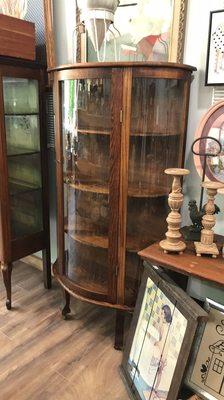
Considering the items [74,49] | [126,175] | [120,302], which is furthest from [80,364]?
[74,49]

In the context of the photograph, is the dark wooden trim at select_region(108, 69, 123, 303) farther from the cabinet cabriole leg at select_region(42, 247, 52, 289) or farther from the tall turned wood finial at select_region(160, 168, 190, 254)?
the cabinet cabriole leg at select_region(42, 247, 52, 289)

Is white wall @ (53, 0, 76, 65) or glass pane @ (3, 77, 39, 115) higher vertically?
white wall @ (53, 0, 76, 65)

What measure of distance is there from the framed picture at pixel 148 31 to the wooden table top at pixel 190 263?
0.91m

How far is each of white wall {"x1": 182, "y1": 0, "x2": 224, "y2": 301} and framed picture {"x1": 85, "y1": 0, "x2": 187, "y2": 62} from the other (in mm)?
39

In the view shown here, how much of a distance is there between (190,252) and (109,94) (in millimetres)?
765

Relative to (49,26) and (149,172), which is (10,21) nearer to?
Result: (49,26)

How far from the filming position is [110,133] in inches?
57.5

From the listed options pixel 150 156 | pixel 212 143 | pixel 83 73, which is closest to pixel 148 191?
pixel 150 156

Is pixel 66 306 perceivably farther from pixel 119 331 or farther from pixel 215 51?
pixel 215 51

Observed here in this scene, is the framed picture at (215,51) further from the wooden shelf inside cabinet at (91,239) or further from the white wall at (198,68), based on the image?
the wooden shelf inside cabinet at (91,239)

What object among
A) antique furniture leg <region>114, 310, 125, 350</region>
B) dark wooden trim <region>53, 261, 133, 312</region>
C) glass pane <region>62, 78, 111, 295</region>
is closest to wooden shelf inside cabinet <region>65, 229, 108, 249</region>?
glass pane <region>62, 78, 111, 295</region>

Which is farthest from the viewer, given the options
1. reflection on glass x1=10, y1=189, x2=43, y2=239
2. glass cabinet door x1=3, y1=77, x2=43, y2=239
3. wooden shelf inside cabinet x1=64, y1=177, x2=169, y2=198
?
reflection on glass x1=10, y1=189, x2=43, y2=239

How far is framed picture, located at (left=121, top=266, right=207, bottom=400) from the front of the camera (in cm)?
122

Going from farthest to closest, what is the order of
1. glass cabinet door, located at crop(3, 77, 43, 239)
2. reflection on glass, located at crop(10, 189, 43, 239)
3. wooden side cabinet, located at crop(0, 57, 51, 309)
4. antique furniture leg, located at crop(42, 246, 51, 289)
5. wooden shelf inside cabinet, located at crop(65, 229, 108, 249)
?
antique furniture leg, located at crop(42, 246, 51, 289) → reflection on glass, located at crop(10, 189, 43, 239) → glass cabinet door, located at crop(3, 77, 43, 239) → wooden side cabinet, located at crop(0, 57, 51, 309) → wooden shelf inside cabinet, located at crop(65, 229, 108, 249)
